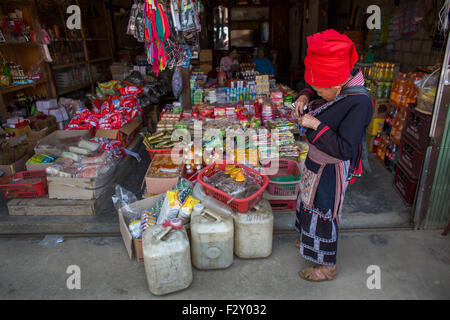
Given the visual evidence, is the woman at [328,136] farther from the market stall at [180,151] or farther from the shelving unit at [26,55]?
the shelving unit at [26,55]

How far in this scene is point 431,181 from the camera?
2926mm

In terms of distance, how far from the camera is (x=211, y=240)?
2.48 metres

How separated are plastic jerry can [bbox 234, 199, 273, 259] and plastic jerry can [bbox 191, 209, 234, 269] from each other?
115 millimetres

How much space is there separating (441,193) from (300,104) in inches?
70.2

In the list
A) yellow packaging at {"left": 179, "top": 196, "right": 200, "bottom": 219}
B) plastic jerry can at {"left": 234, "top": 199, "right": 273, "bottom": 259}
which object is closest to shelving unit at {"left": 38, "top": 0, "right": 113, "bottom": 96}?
yellow packaging at {"left": 179, "top": 196, "right": 200, "bottom": 219}

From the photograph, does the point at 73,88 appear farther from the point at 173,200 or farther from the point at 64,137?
the point at 173,200

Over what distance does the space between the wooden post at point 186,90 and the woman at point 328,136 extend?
222 centimetres

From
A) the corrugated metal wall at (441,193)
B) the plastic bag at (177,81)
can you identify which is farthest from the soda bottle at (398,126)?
the plastic bag at (177,81)

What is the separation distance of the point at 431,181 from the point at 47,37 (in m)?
5.92

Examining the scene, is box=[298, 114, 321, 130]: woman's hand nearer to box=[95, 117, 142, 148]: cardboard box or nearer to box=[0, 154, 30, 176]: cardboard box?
box=[95, 117, 142, 148]: cardboard box

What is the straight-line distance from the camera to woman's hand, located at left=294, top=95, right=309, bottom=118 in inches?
93.7

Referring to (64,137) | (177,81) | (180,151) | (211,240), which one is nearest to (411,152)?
(211,240)
